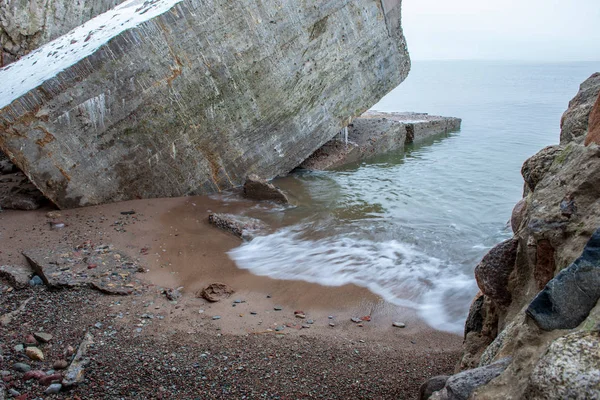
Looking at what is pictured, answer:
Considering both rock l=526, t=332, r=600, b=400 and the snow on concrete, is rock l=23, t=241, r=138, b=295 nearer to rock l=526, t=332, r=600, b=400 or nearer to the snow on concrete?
the snow on concrete

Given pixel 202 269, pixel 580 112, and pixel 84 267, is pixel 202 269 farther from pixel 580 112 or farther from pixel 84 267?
pixel 580 112

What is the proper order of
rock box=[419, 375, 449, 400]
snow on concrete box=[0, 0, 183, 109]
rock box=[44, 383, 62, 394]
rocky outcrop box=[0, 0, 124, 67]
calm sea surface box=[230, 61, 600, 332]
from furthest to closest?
rocky outcrop box=[0, 0, 124, 67]
snow on concrete box=[0, 0, 183, 109]
calm sea surface box=[230, 61, 600, 332]
rock box=[44, 383, 62, 394]
rock box=[419, 375, 449, 400]

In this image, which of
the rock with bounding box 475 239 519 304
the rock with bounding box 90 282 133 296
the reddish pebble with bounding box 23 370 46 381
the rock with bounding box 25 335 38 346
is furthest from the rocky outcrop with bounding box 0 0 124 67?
the rock with bounding box 475 239 519 304

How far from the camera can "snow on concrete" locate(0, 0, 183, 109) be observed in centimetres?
452

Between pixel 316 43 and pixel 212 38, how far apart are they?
153 cm

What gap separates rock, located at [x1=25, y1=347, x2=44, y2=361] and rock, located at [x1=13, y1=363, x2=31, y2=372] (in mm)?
88

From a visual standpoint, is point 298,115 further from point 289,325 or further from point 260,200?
point 289,325

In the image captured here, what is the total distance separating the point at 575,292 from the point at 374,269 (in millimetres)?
2848

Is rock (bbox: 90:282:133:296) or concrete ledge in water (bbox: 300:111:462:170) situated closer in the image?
rock (bbox: 90:282:133:296)

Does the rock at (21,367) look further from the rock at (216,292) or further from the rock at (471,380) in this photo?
the rock at (471,380)

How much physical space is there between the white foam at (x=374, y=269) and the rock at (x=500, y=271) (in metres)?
1.28

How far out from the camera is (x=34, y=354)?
7.93ft

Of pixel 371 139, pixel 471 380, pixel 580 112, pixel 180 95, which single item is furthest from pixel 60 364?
pixel 371 139

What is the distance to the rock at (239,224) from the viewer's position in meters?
4.64
